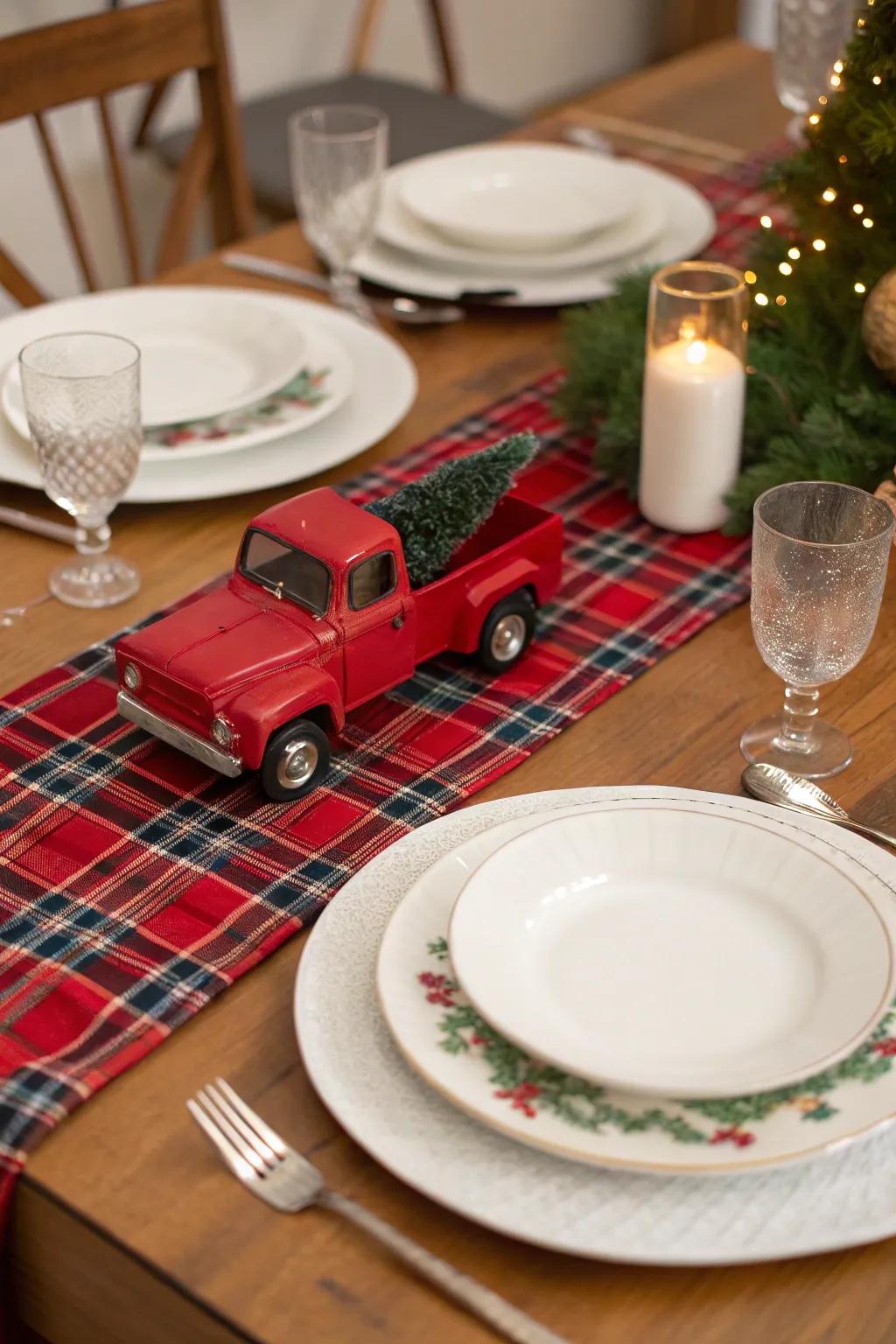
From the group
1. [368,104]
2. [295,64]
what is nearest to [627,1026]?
[368,104]

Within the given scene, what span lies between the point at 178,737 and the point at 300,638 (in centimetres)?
9

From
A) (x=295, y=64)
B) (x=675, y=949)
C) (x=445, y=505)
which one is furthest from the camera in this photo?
(x=295, y=64)

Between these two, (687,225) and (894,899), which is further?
(687,225)

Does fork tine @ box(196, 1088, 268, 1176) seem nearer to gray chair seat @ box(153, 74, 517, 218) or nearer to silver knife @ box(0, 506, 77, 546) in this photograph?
silver knife @ box(0, 506, 77, 546)

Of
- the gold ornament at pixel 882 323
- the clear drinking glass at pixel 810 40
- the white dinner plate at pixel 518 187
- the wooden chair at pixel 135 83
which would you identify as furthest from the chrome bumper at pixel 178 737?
the clear drinking glass at pixel 810 40

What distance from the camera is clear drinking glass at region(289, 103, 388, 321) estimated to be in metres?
1.46

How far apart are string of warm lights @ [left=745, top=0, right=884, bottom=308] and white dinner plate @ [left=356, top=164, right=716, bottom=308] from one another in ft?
0.60

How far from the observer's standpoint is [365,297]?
62.0 inches

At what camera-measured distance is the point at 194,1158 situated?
0.69 m

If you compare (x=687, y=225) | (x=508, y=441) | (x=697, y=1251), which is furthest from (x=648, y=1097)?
(x=687, y=225)

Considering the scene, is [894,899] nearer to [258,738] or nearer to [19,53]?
[258,738]

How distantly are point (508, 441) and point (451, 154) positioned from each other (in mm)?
885

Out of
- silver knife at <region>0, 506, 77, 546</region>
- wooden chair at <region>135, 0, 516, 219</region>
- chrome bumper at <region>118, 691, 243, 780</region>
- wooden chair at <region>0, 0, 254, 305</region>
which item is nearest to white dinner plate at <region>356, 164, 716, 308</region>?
wooden chair at <region>0, 0, 254, 305</region>

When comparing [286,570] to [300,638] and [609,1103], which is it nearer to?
[300,638]
